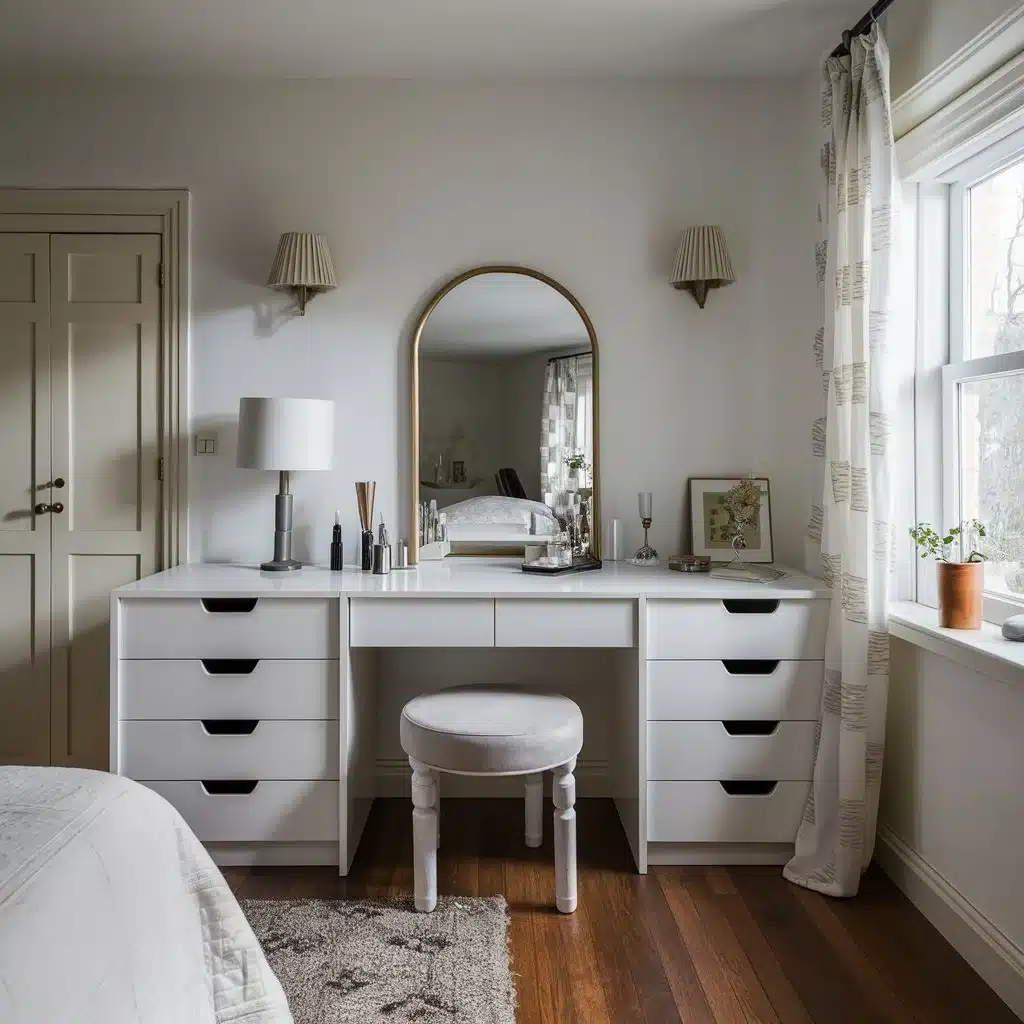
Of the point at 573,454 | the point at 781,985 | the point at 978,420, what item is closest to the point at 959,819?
the point at 781,985

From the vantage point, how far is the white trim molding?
1.83 metres

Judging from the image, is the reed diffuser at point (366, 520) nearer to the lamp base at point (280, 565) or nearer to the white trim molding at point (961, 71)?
the lamp base at point (280, 565)

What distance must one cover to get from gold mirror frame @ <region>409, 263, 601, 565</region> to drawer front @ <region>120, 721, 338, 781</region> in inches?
29.1

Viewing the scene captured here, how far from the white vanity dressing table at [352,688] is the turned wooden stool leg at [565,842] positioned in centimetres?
31

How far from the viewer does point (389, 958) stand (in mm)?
1989

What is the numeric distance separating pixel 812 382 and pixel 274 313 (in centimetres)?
183

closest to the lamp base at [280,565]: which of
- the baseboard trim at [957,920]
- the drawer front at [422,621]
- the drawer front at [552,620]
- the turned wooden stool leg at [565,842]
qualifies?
the drawer front at [422,621]

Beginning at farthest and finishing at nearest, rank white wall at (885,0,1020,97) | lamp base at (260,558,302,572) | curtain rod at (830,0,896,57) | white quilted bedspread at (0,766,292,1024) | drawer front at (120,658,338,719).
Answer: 1. lamp base at (260,558,302,572)
2. drawer front at (120,658,338,719)
3. curtain rod at (830,0,896,57)
4. white wall at (885,0,1020,97)
5. white quilted bedspread at (0,766,292,1024)

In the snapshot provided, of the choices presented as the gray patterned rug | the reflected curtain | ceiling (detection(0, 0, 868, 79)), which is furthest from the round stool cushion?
ceiling (detection(0, 0, 868, 79))

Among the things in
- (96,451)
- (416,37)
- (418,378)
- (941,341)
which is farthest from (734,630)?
(96,451)

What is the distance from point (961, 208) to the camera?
2.35m

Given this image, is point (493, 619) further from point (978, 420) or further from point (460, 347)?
point (978, 420)

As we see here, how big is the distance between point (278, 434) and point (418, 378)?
1.76 ft

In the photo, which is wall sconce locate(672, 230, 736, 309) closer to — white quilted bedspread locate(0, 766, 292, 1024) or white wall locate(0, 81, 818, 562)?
white wall locate(0, 81, 818, 562)
